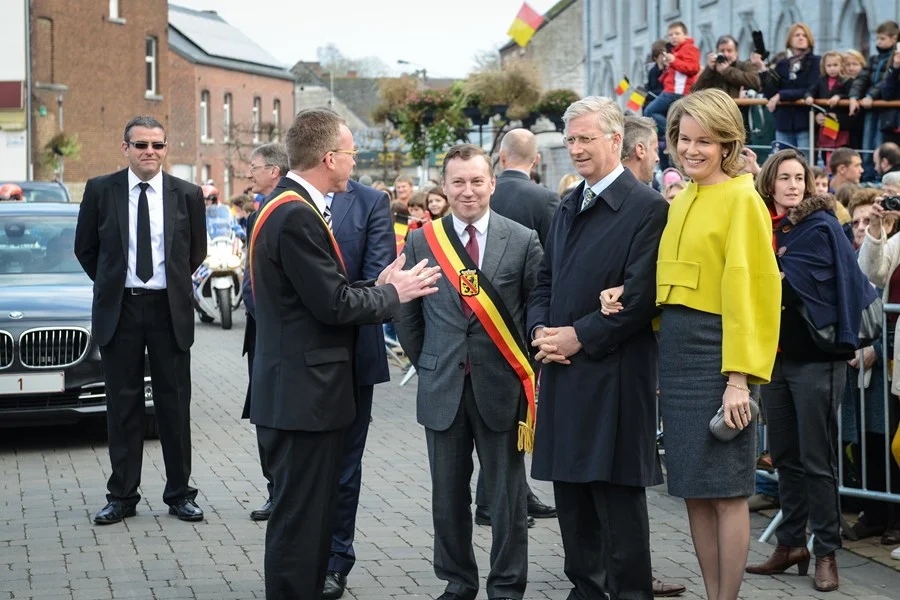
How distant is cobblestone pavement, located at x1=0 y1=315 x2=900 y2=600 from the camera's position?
629 cm

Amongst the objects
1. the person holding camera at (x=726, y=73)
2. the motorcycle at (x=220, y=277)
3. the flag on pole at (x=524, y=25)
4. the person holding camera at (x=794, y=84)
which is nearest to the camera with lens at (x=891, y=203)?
the person holding camera at (x=794, y=84)

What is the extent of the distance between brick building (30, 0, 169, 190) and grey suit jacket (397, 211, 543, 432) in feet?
134

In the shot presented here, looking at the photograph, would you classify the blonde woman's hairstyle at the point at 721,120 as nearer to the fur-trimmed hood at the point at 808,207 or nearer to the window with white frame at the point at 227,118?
the fur-trimmed hood at the point at 808,207

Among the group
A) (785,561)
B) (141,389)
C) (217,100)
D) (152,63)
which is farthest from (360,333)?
(217,100)

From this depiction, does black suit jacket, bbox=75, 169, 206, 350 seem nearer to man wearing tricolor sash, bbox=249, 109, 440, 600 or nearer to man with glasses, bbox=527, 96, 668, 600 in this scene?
man wearing tricolor sash, bbox=249, 109, 440, 600

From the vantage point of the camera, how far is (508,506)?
5.82 meters

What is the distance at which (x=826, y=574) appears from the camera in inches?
248

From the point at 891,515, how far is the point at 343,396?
3.63 m

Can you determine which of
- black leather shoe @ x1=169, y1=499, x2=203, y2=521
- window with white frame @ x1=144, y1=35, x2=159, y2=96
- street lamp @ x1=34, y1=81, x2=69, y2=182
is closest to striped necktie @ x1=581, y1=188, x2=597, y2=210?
black leather shoe @ x1=169, y1=499, x2=203, y2=521

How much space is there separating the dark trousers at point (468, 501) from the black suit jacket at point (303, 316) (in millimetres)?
738

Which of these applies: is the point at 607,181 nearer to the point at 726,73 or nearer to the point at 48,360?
the point at 48,360

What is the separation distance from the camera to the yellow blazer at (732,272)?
16.2 ft

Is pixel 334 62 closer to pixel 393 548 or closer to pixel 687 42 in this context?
pixel 687 42

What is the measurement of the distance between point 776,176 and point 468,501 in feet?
7.30
